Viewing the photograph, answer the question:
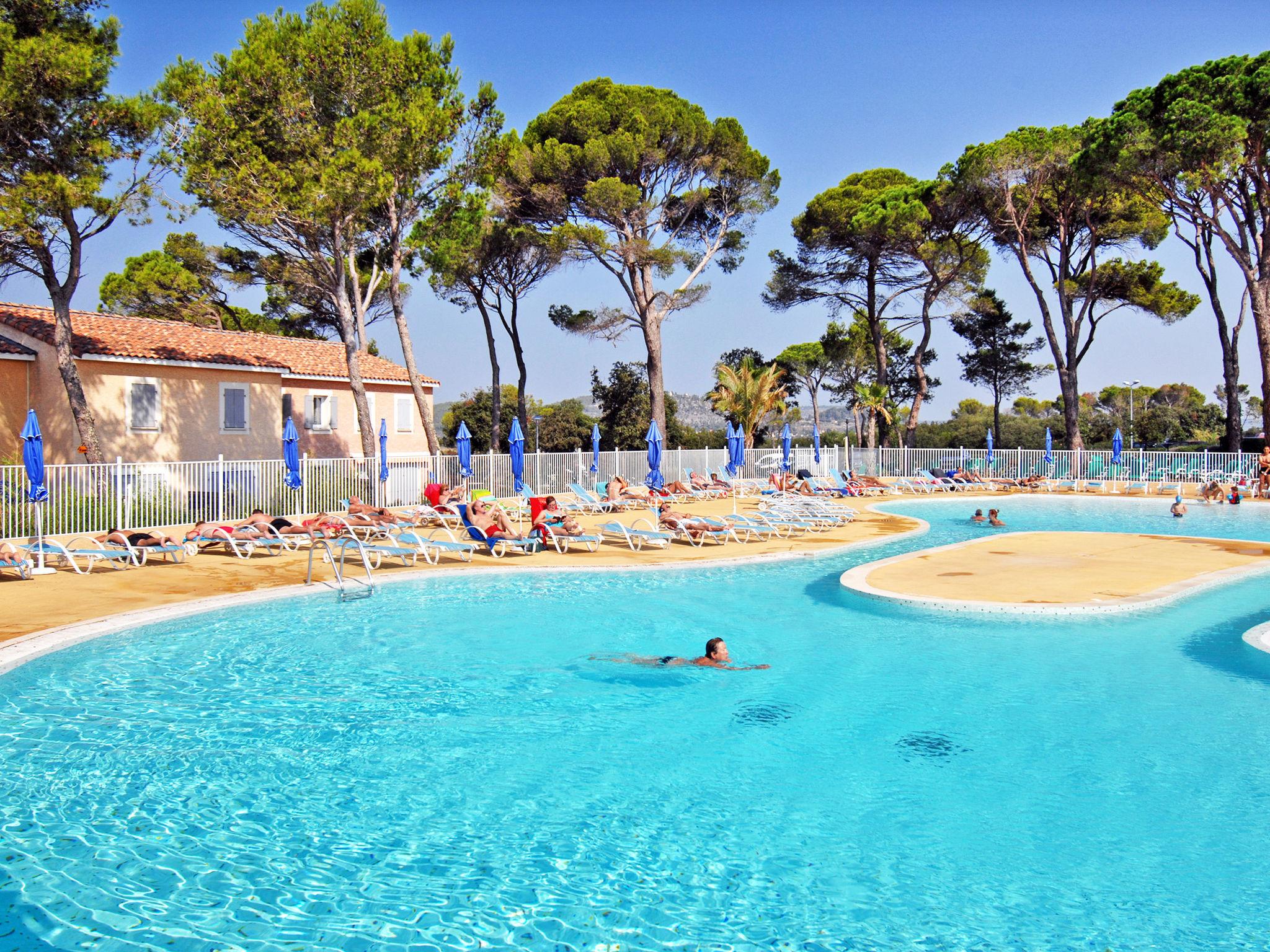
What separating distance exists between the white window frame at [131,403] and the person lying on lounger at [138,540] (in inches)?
387

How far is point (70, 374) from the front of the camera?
18188mm

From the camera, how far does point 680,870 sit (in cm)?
429

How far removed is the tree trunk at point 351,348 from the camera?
2136 cm

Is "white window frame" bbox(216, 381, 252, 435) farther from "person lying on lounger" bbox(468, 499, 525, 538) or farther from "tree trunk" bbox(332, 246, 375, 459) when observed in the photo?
"person lying on lounger" bbox(468, 499, 525, 538)

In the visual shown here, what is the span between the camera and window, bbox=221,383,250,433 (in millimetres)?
23109

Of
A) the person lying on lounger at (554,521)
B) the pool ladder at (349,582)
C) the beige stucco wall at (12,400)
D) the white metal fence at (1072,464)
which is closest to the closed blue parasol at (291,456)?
the person lying on lounger at (554,521)

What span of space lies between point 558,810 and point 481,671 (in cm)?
283

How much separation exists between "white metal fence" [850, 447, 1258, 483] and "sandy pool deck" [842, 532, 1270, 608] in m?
17.5

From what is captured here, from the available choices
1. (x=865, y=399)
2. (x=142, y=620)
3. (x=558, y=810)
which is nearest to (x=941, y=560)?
(x=558, y=810)

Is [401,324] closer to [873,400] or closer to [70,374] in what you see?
[70,374]

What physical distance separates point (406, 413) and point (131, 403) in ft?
32.0

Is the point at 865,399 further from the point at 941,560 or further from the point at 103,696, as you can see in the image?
the point at 103,696

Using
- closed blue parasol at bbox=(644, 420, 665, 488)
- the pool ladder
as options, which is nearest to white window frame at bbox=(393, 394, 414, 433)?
closed blue parasol at bbox=(644, 420, 665, 488)

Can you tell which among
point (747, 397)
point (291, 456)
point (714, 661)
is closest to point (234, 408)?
point (291, 456)
